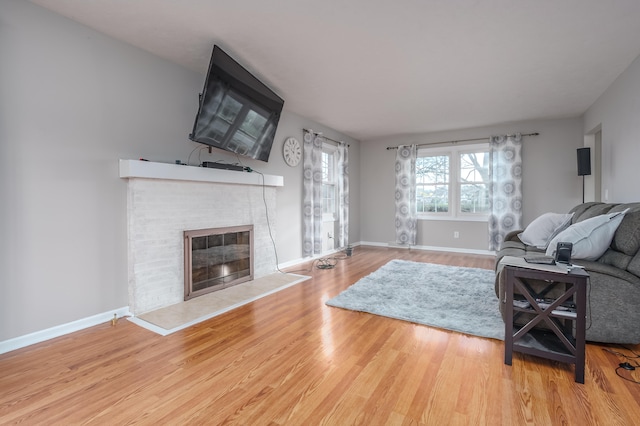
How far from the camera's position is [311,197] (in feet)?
15.9

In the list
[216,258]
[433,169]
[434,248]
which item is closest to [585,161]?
[433,169]

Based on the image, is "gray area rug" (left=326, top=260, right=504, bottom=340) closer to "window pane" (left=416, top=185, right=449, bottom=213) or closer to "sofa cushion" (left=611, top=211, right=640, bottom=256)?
"sofa cushion" (left=611, top=211, right=640, bottom=256)

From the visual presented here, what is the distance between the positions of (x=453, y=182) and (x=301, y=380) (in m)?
5.13

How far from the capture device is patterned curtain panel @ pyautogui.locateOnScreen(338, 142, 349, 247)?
5.78m

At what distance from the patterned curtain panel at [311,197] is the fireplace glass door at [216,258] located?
4.15ft

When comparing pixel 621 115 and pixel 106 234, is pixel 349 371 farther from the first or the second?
pixel 621 115

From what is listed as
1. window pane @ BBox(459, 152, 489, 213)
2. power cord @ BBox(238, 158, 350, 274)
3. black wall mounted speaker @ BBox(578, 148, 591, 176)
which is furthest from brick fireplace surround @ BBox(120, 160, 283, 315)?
black wall mounted speaker @ BBox(578, 148, 591, 176)

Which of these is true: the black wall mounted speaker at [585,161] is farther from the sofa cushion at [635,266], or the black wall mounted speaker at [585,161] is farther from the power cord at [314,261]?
the power cord at [314,261]

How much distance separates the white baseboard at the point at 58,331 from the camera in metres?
1.99

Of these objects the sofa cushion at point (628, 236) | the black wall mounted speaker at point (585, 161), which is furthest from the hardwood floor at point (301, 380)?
the black wall mounted speaker at point (585, 161)

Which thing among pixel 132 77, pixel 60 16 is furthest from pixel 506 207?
pixel 60 16

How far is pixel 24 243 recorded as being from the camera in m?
2.05

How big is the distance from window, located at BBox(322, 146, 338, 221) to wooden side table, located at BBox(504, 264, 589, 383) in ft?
13.1

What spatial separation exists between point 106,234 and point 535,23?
3.84 meters
